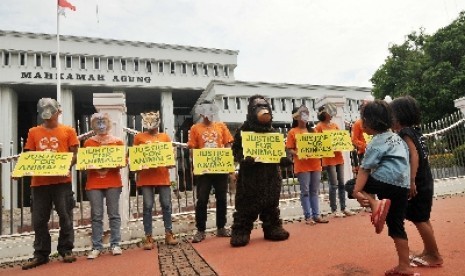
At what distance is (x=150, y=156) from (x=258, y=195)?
1649 mm

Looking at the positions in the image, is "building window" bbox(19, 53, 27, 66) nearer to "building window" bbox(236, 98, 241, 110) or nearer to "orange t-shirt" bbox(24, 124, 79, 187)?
"building window" bbox(236, 98, 241, 110)

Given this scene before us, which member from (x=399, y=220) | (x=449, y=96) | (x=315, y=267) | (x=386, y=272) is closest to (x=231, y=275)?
(x=315, y=267)

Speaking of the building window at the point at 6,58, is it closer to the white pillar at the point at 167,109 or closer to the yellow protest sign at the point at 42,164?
the white pillar at the point at 167,109

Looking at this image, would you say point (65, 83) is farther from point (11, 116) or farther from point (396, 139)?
point (396, 139)

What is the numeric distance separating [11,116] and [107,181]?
2721 cm

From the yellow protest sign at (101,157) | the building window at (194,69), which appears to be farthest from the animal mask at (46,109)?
the building window at (194,69)

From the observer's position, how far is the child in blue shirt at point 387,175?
8.77ft

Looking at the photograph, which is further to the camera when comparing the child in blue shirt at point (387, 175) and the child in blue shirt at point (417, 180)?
the child in blue shirt at point (417, 180)

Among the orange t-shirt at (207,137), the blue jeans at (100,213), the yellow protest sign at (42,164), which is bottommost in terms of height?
the blue jeans at (100,213)

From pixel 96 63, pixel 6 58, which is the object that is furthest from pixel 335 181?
pixel 6 58

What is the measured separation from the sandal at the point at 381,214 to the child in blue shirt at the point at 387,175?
0.05 metres

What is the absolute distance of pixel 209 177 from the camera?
17.0ft

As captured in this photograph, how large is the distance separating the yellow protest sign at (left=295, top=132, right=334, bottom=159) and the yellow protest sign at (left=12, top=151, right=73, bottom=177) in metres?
3.41

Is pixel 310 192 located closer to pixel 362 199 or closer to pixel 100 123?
pixel 362 199
